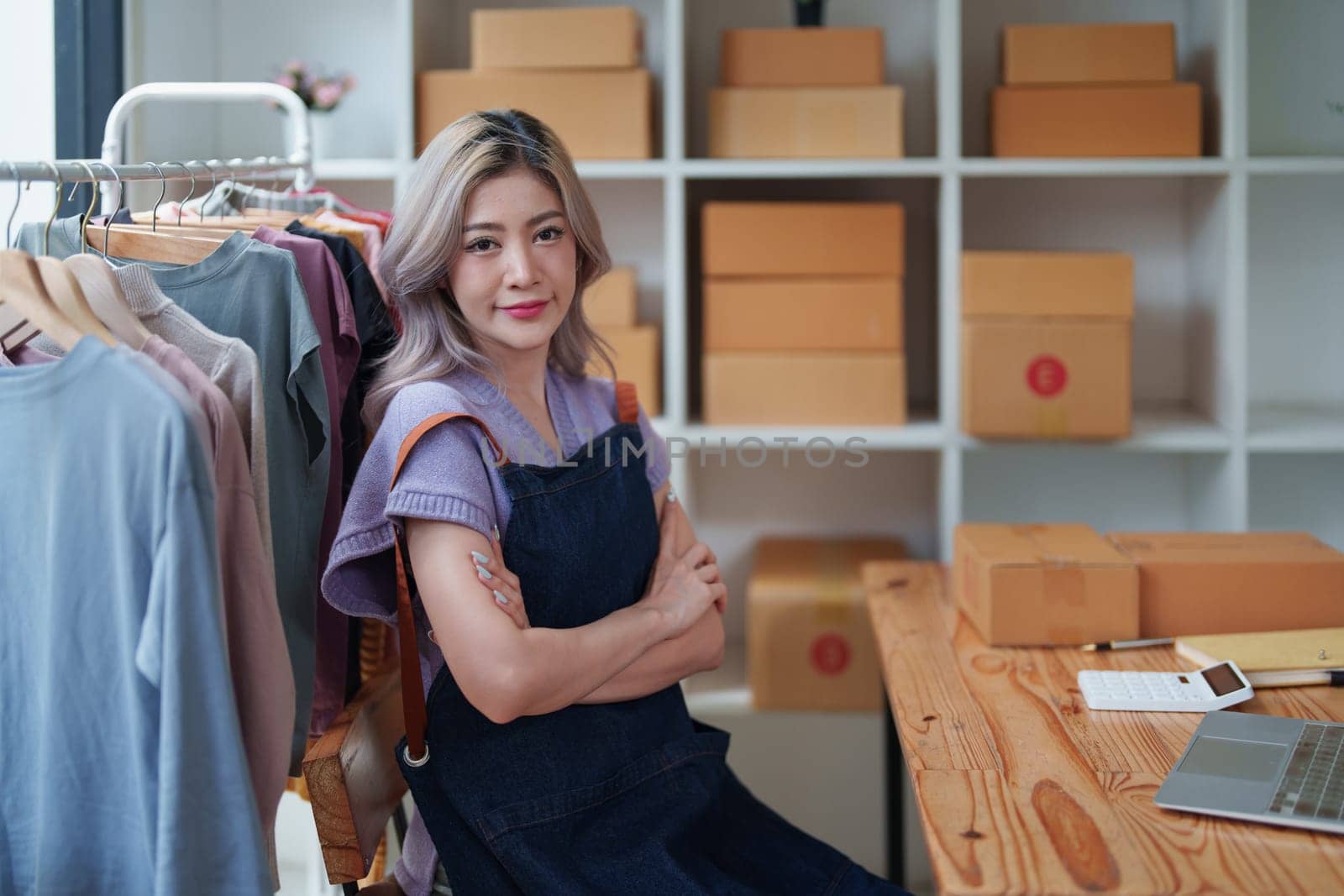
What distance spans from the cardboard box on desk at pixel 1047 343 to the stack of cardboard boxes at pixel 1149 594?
0.67m

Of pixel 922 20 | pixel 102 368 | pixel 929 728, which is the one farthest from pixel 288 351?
pixel 922 20

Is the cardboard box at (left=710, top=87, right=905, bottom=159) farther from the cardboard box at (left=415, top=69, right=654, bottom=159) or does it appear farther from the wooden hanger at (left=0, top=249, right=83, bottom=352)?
the wooden hanger at (left=0, top=249, right=83, bottom=352)

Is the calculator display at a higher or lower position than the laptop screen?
higher

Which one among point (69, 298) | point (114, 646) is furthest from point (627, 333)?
point (114, 646)

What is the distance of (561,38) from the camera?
96.6 inches

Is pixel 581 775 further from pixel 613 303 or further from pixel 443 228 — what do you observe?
pixel 613 303

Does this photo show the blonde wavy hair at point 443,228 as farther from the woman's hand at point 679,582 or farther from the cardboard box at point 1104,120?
the cardboard box at point 1104,120

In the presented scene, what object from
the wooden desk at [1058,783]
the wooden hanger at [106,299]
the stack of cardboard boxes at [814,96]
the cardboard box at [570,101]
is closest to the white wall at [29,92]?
the cardboard box at [570,101]

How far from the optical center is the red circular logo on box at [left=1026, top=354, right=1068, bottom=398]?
2361 mm

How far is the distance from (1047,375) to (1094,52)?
62cm

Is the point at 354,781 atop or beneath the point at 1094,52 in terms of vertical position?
beneath

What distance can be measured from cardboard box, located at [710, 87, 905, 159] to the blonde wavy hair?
1027mm

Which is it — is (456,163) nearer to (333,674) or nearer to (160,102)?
(333,674)

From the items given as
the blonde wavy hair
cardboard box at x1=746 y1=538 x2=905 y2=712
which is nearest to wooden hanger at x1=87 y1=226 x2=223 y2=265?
the blonde wavy hair
